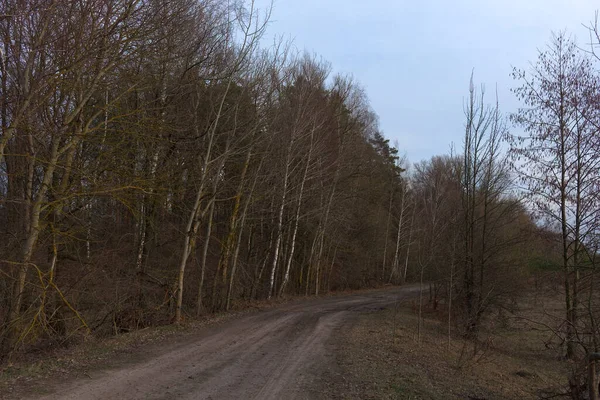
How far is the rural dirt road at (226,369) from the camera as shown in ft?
22.6

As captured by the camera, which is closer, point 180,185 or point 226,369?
point 226,369

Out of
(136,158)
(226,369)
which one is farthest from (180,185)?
(226,369)

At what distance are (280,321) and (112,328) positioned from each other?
536 centimetres

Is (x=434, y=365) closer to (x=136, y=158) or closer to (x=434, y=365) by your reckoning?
(x=434, y=365)

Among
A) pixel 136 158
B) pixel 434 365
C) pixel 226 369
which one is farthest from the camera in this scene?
pixel 136 158

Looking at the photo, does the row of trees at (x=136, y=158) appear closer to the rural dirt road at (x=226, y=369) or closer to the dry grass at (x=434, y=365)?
the rural dirt road at (x=226, y=369)

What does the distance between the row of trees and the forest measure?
67 mm

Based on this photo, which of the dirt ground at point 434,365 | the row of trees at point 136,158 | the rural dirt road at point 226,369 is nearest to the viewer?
the rural dirt road at point 226,369

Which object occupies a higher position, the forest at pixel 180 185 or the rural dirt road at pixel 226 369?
the forest at pixel 180 185

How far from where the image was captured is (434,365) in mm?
10672

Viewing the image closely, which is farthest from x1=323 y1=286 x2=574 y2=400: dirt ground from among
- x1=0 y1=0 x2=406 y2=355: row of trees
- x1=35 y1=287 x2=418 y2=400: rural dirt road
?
x1=0 y1=0 x2=406 y2=355: row of trees

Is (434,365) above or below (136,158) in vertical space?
below

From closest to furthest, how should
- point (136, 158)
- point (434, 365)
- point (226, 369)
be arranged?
point (226, 369) < point (434, 365) < point (136, 158)

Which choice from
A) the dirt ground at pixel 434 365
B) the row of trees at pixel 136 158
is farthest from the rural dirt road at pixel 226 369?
the row of trees at pixel 136 158
